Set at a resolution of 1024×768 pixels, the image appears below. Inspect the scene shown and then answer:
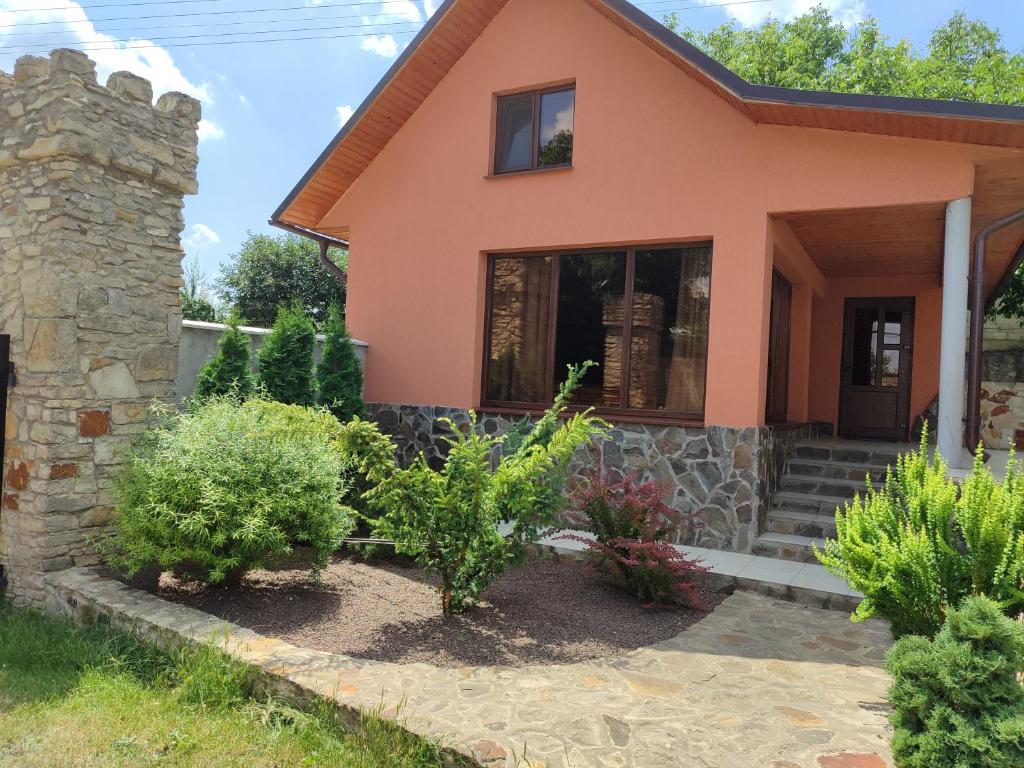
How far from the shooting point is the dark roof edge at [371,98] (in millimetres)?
8438

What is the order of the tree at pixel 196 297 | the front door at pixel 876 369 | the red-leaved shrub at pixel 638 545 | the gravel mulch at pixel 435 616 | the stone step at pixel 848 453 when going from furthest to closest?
A: the tree at pixel 196 297 < the front door at pixel 876 369 < the stone step at pixel 848 453 < the red-leaved shrub at pixel 638 545 < the gravel mulch at pixel 435 616

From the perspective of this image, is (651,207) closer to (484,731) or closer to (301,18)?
(484,731)

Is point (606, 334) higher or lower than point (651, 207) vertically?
lower

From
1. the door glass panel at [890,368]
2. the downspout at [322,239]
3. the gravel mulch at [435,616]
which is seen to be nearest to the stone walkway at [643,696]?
the gravel mulch at [435,616]

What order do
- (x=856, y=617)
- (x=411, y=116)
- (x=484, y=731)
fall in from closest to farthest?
(x=484, y=731), (x=856, y=617), (x=411, y=116)

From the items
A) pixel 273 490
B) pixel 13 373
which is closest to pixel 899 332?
pixel 273 490

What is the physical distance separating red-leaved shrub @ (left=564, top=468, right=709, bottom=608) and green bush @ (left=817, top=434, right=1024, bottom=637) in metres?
1.61

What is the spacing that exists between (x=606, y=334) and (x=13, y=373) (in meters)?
5.50

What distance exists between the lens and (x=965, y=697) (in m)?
2.75

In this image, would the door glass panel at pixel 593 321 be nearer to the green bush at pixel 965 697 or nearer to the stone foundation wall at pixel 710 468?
the stone foundation wall at pixel 710 468

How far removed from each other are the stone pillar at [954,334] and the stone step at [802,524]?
126 cm

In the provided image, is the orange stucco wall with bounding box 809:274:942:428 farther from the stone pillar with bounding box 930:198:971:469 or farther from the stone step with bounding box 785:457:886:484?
the stone pillar with bounding box 930:198:971:469

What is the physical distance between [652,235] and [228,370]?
4608mm

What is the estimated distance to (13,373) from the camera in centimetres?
552
